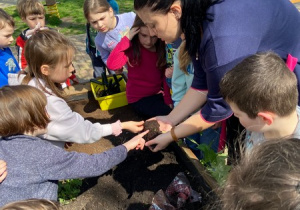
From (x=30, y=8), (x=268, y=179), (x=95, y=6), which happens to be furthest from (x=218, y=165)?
(x=30, y=8)

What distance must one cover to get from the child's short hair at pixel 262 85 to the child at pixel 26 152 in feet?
3.56

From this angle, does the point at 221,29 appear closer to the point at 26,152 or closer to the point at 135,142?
the point at 135,142

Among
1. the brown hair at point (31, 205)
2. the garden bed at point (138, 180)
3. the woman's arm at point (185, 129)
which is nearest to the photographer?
the brown hair at point (31, 205)

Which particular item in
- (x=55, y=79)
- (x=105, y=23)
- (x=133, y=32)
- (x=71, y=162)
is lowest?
(x=71, y=162)

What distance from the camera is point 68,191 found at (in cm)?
243

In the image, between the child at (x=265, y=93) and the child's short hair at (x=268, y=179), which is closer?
the child's short hair at (x=268, y=179)

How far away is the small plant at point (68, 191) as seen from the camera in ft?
7.89

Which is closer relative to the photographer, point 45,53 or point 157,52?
point 45,53

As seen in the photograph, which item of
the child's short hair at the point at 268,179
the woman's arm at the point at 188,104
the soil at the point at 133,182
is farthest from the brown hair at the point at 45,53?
the child's short hair at the point at 268,179

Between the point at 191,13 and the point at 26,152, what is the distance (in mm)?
1220

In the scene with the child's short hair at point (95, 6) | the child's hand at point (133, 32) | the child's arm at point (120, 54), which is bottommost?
the child's arm at point (120, 54)

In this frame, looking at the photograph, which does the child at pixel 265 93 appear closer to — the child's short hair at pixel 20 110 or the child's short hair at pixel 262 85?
Result: the child's short hair at pixel 262 85

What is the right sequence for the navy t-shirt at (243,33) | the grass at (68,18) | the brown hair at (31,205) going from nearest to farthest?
the brown hair at (31,205), the navy t-shirt at (243,33), the grass at (68,18)

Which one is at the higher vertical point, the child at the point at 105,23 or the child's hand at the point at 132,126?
the child at the point at 105,23
